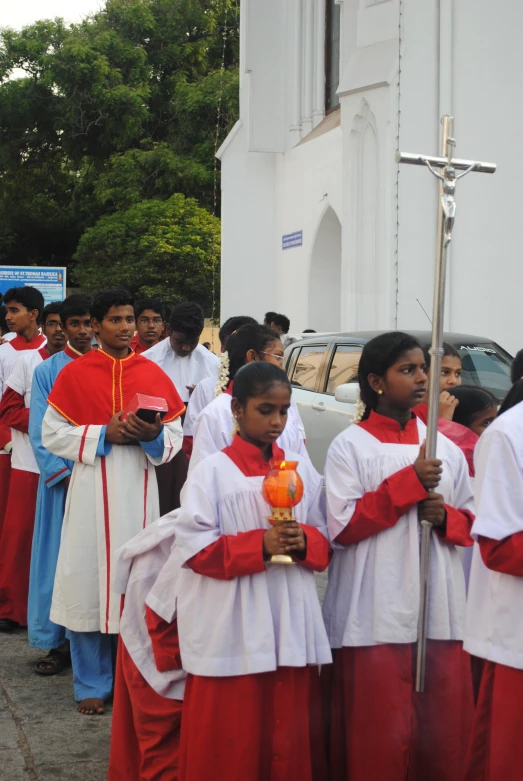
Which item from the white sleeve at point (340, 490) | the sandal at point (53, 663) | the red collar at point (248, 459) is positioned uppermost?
the red collar at point (248, 459)

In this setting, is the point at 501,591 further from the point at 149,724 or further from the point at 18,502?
the point at 18,502

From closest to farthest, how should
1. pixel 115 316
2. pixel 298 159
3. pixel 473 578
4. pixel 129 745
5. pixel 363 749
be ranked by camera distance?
pixel 473 578
pixel 363 749
pixel 129 745
pixel 115 316
pixel 298 159

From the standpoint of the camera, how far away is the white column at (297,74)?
22.1 metres

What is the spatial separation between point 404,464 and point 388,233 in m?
12.5

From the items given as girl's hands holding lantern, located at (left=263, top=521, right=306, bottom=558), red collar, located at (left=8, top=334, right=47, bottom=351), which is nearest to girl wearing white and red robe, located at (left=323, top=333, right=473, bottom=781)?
girl's hands holding lantern, located at (left=263, top=521, right=306, bottom=558)

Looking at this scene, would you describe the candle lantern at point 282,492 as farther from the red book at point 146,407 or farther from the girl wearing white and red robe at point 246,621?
the red book at point 146,407

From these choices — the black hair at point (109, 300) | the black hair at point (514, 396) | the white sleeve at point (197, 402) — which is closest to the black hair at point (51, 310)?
the white sleeve at point (197, 402)

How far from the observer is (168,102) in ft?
127

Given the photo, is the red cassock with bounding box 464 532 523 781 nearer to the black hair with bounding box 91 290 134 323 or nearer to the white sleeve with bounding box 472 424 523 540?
the white sleeve with bounding box 472 424 523 540

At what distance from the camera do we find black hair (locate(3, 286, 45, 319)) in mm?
8227

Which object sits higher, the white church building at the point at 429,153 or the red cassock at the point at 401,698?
the white church building at the point at 429,153

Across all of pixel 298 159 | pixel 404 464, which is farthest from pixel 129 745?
pixel 298 159

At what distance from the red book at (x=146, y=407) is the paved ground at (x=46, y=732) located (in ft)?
4.98

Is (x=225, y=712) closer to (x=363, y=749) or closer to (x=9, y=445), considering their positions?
(x=363, y=749)
